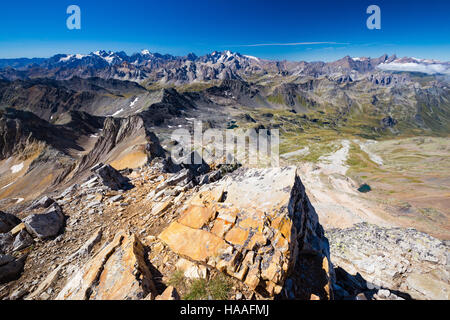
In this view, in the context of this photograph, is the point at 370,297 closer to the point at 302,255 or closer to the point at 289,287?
the point at 302,255

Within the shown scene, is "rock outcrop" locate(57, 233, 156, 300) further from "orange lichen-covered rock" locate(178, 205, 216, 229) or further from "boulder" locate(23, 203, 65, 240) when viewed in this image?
"boulder" locate(23, 203, 65, 240)

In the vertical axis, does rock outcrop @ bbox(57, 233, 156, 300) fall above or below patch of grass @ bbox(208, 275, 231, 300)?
above

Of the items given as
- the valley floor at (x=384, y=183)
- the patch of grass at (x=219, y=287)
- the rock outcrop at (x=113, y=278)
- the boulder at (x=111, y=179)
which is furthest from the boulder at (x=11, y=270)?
the valley floor at (x=384, y=183)

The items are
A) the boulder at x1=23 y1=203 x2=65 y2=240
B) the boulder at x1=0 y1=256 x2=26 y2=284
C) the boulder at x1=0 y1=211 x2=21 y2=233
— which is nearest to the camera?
the boulder at x1=0 y1=256 x2=26 y2=284

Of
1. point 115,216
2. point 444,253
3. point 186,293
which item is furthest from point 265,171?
point 444,253

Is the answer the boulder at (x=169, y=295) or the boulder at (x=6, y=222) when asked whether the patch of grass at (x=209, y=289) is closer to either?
the boulder at (x=169, y=295)

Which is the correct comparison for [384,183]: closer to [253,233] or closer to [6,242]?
[253,233]

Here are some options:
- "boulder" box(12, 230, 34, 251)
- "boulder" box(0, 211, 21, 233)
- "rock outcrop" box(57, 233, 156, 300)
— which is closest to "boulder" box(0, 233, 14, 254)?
"boulder" box(12, 230, 34, 251)

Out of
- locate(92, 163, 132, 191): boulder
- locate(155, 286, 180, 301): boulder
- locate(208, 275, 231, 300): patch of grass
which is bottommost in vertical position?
locate(208, 275, 231, 300): patch of grass
